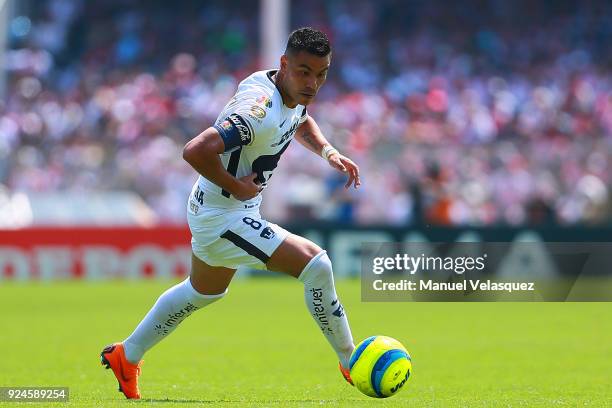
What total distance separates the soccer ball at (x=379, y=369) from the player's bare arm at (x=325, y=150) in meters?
1.26

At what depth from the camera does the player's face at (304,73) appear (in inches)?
290

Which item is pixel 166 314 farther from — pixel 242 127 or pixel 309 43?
pixel 309 43

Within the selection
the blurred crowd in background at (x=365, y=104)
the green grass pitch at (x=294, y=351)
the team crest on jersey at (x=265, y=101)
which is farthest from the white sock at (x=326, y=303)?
the blurred crowd in background at (x=365, y=104)

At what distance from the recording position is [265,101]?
740 cm

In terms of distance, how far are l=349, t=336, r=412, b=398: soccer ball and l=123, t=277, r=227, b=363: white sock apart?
1.12 metres

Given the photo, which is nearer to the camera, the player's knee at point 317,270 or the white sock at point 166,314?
the player's knee at point 317,270

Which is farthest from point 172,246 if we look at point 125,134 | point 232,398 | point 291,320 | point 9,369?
point 232,398

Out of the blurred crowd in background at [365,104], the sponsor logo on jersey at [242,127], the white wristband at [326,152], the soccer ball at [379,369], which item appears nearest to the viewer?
the sponsor logo on jersey at [242,127]

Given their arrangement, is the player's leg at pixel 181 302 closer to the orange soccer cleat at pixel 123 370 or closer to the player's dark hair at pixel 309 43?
the orange soccer cleat at pixel 123 370

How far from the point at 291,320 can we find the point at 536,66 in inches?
577

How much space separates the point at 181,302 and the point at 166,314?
147 millimetres

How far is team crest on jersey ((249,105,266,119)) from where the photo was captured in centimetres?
729

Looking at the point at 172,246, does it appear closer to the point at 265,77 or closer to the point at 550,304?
the point at 550,304

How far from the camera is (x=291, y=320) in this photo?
49.1 feet
